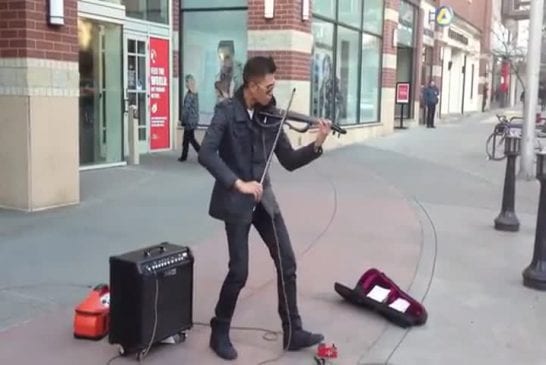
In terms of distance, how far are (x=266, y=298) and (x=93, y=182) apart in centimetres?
595

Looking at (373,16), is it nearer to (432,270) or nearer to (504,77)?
(432,270)

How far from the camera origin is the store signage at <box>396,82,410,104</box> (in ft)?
81.8

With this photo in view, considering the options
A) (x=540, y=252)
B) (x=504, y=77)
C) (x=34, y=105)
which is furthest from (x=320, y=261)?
(x=504, y=77)

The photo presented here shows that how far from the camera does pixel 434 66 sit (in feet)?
103

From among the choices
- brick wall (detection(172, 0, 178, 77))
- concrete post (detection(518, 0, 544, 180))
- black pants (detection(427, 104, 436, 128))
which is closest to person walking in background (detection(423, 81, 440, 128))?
black pants (detection(427, 104, 436, 128))

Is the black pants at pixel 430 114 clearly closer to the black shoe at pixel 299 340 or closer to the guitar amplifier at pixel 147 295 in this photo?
the black shoe at pixel 299 340

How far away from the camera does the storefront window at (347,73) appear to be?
1811 cm

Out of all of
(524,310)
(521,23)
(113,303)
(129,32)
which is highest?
(521,23)

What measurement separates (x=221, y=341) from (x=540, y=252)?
3238mm

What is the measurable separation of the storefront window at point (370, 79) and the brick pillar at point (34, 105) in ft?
40.0

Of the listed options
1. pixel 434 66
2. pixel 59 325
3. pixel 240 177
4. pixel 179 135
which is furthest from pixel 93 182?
pixel 434 66

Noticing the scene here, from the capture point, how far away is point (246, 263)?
4352mm

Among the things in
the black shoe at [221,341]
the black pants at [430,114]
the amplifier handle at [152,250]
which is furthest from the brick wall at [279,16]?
the black pants at [430,114]

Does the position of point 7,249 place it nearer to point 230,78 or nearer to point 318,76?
point 230,78
